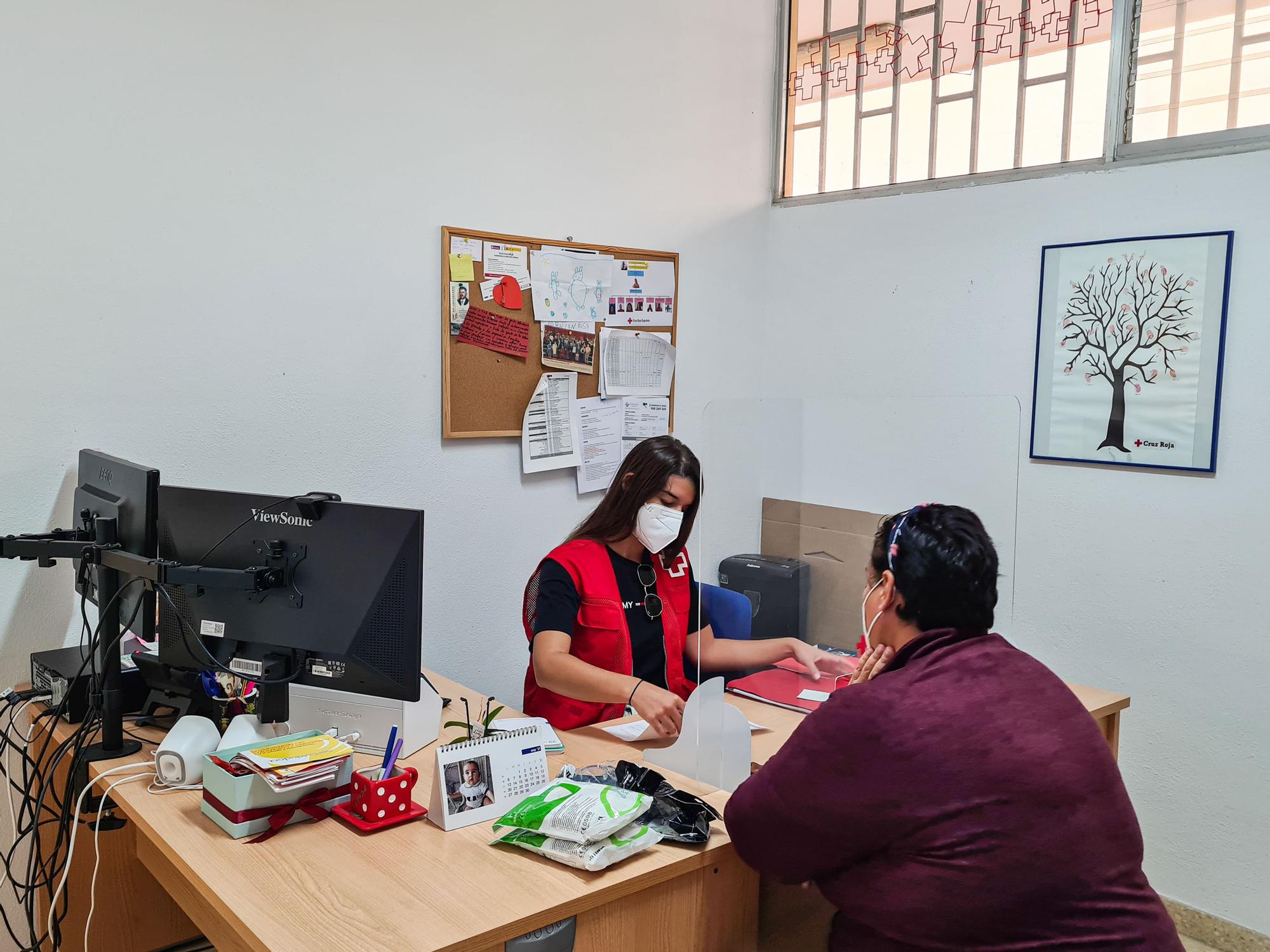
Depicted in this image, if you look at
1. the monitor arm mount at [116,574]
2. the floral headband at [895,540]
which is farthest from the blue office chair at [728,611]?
the monitor arm mount at [116,574]

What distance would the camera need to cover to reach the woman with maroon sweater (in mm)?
1199

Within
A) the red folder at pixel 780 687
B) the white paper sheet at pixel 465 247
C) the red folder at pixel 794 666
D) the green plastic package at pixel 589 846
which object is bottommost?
the green plastic package at pixel 589 846

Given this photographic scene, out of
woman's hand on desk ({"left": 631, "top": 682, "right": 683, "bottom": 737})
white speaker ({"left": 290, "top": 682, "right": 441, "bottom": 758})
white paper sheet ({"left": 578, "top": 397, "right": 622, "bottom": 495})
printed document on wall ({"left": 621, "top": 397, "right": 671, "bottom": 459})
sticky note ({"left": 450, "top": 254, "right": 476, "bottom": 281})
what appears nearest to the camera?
white speaker ({"left": 290, "top": 682, "right": 441, "bottom": 758})

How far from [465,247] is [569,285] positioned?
1.24ft

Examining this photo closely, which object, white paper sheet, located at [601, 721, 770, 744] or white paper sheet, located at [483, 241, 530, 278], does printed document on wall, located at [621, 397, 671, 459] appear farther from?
white paper sheet, located at [601, 721, 770, 744]

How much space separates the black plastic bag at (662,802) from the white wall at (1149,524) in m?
0.95

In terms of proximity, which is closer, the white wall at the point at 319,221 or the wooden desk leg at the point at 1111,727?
the white wall at the point at 319,221

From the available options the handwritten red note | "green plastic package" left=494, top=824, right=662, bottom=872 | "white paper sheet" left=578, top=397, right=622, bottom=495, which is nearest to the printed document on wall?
"white paper sheet" left=578, top=397, right=622, bottom=495

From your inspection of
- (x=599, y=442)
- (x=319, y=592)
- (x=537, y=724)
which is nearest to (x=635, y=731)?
(x=537, y=724)

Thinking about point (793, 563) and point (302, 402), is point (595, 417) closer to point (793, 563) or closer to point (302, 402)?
point (302, 402)

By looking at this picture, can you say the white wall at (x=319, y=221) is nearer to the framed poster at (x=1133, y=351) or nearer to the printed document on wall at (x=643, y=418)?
the printed document on wall at (x=643, y=418)

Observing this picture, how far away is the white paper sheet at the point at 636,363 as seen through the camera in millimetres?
3176

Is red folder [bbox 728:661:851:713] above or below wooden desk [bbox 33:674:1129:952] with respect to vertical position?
above

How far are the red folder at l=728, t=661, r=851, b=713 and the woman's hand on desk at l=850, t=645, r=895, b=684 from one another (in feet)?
1.19
